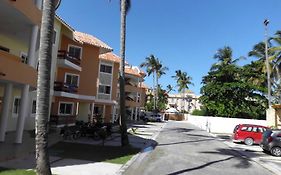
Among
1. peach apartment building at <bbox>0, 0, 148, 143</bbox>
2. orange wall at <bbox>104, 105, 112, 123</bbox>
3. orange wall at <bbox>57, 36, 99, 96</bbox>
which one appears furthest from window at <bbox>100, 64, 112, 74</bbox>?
orange wall at <bbox>57, 36, 99, 96</bbox>

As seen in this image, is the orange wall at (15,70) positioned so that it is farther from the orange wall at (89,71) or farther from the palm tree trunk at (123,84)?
the orange wall at (89,71)

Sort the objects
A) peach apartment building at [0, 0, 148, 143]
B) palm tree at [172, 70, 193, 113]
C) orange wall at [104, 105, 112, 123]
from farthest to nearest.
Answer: palm tree at [172, 70, 193, 113], orange wall at [104, 105, 112, 123], peach apartment building at [0, 0, 148, 143]

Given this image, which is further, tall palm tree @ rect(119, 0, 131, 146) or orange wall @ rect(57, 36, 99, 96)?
orange wall @ rect(57, 36, 99, 96)

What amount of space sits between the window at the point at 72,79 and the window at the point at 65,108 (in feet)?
7.12

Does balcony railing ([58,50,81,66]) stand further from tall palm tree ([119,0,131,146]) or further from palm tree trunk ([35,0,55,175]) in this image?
palm tree trunk ([35,0,55,175])

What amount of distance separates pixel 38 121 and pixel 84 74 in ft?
89.0

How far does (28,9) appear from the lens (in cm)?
1677

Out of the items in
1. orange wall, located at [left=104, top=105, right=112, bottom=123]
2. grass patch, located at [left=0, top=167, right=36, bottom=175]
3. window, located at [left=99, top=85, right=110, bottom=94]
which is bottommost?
grass patch, located at [left=0, top=167, right=36, bottom=175]

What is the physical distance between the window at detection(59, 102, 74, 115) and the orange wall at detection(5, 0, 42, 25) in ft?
50.0

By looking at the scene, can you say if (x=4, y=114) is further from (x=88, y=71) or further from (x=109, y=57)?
(x=109, y=57)

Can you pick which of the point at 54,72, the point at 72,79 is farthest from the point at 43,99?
the point at 72,79

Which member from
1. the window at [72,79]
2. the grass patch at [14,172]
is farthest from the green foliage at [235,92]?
the grass patch at [14,172]

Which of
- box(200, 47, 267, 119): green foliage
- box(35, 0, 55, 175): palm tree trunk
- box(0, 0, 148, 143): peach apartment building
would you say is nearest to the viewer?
box(35, 0, 55, 175): palm tree trunk

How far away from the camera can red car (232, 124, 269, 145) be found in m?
28.9
